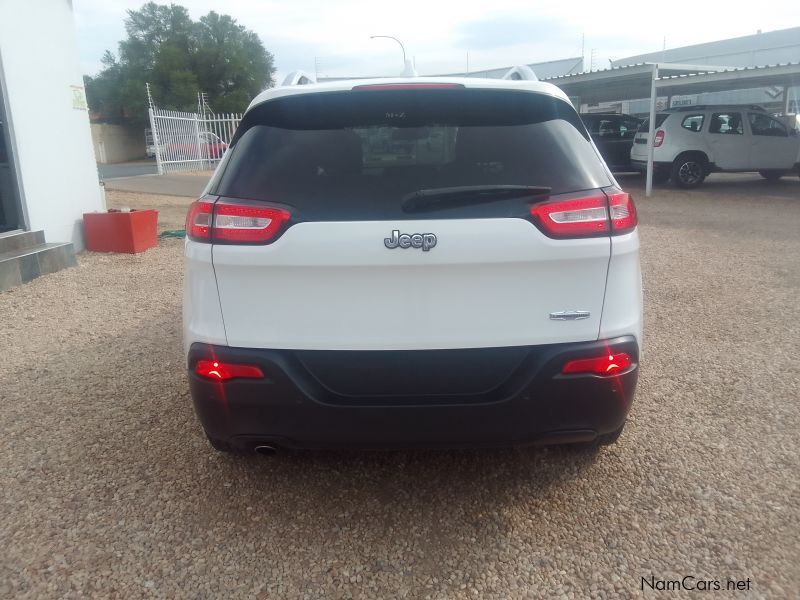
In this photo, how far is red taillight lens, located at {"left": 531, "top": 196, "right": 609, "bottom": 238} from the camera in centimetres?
218

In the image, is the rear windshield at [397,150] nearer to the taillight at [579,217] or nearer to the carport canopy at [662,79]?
the taillight at [579,217]

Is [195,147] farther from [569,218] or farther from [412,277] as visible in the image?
[569,218]

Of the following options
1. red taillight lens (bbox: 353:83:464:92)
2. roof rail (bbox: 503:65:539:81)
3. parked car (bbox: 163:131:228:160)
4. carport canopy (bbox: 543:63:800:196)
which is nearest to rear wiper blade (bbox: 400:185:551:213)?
red taillight lens (bbox: 353:83:464:92)

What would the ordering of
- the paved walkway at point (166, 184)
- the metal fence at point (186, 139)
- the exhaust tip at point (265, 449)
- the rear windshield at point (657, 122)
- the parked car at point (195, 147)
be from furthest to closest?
the parked car at point (195, 147), the metal fence at point (186, 139), the paved walkway at point (166, 184), the rear windshield at point (657, 122), the exhaust tip at point (265, 449)

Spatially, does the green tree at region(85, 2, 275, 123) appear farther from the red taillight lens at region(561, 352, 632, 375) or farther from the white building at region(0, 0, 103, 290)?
the red taillight lens at region(561, 352, 632, 375)

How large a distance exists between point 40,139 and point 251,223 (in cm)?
647

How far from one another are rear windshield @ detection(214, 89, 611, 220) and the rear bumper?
54cm

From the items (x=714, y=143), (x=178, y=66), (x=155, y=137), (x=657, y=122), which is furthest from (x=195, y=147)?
(x=178, y=66)

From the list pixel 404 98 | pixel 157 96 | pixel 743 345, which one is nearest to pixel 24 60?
pixel 404 98

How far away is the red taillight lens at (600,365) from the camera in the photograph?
2240 millimetres

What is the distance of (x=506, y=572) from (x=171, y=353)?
3020mm

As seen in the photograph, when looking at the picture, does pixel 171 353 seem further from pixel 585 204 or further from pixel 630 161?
pixel 630 161

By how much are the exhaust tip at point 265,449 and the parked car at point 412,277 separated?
0.09m

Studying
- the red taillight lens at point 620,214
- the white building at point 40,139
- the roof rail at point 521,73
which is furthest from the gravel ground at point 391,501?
the white building at point 40,139
